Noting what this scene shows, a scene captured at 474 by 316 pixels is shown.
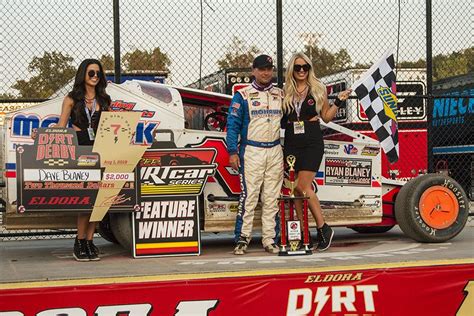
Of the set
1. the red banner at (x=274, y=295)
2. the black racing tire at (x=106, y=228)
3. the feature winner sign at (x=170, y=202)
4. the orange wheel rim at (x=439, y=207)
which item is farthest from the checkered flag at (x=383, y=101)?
the black racing tire at (x=106, y=228)

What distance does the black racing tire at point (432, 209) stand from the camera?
678 centimetres

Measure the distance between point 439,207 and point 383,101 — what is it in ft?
3.79

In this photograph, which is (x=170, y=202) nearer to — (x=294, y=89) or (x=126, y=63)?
(x=294, y=89)

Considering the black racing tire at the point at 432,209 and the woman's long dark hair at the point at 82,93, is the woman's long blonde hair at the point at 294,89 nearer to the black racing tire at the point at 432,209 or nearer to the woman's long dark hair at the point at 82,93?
the black racing tire at the point at 432,209

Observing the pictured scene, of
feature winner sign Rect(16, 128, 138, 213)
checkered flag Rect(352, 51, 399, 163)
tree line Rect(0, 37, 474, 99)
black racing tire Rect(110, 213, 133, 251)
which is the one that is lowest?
black racing tire Rect(110, 213, 133, 251)

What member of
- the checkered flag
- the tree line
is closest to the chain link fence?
the tree line

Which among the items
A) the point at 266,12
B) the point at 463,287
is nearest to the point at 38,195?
Answer: the point at 463,287

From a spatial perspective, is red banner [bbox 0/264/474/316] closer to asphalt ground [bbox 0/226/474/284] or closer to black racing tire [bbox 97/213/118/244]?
asphalt ground [bbox 0/226/474/284]

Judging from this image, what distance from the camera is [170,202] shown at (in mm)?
6027

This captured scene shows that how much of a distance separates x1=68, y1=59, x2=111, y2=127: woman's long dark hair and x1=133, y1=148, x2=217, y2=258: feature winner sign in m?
0.56

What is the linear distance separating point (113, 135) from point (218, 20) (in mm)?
2897

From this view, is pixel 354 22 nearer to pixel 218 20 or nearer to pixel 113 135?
pixel 218 20

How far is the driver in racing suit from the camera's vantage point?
6.14 metres

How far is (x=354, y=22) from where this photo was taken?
860 centimetres
